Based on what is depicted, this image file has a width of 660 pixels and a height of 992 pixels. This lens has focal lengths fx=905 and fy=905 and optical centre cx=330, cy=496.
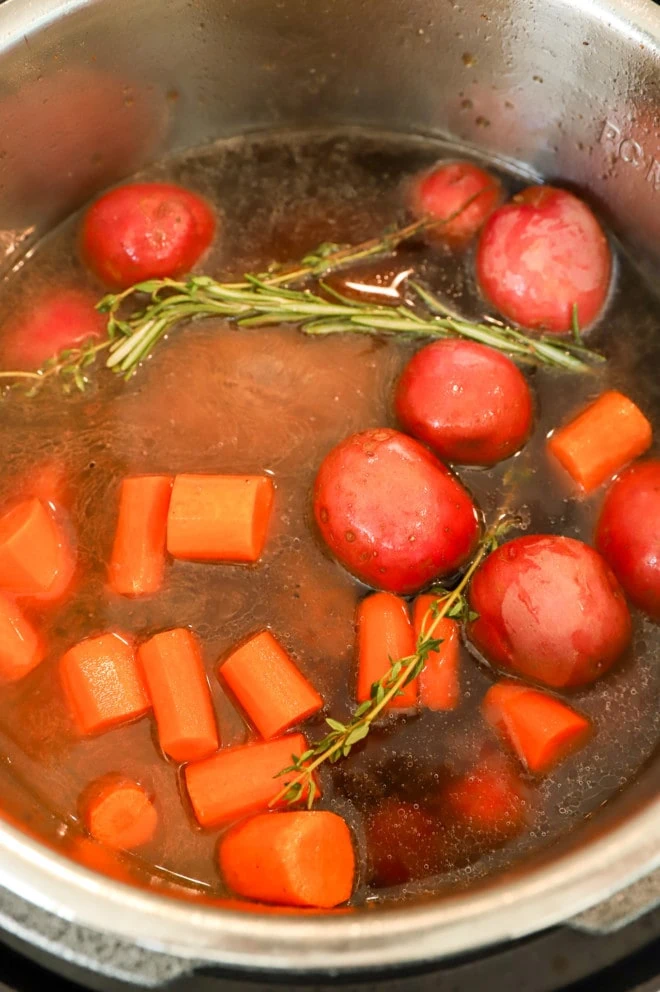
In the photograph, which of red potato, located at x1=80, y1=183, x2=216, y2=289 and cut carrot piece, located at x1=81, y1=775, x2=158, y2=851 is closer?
cut carrot piece, located at x1=81, y1=775, x2=158, y2=851

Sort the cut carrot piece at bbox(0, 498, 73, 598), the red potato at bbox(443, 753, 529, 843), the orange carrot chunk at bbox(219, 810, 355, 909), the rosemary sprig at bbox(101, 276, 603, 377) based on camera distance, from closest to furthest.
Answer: the orange carrot chunk at bbox(219, 810, 355, 909)
the red potato at bbox(443, 753, 529, 843)
the cut carrot piece at bbox(0, 498, 73, 598)
the rosemary sprig at bbox(101, 276, 603, 377)

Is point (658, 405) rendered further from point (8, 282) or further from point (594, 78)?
point (8, 282)

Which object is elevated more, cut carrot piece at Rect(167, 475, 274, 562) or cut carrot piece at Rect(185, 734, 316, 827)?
cut carrot piece at Rect(167, 475, 274, 562)

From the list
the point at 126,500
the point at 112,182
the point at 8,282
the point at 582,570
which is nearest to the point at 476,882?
the point at 582,570

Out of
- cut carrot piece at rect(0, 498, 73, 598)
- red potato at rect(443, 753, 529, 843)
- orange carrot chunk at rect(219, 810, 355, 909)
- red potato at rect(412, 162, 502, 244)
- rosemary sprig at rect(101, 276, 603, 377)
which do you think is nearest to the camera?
orange carrot chunk at rect(219, 810, 355, 909)

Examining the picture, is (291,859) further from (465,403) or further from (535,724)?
(465,403)

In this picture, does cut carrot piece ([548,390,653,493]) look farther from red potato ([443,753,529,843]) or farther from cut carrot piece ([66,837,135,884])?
cut carrot piece ([66,837,135,884])

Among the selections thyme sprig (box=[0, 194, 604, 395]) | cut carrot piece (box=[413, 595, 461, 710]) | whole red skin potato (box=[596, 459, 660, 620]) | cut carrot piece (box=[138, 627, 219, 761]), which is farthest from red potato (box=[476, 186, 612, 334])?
cut carrot piece (box=[138, 627, 219, 761])
